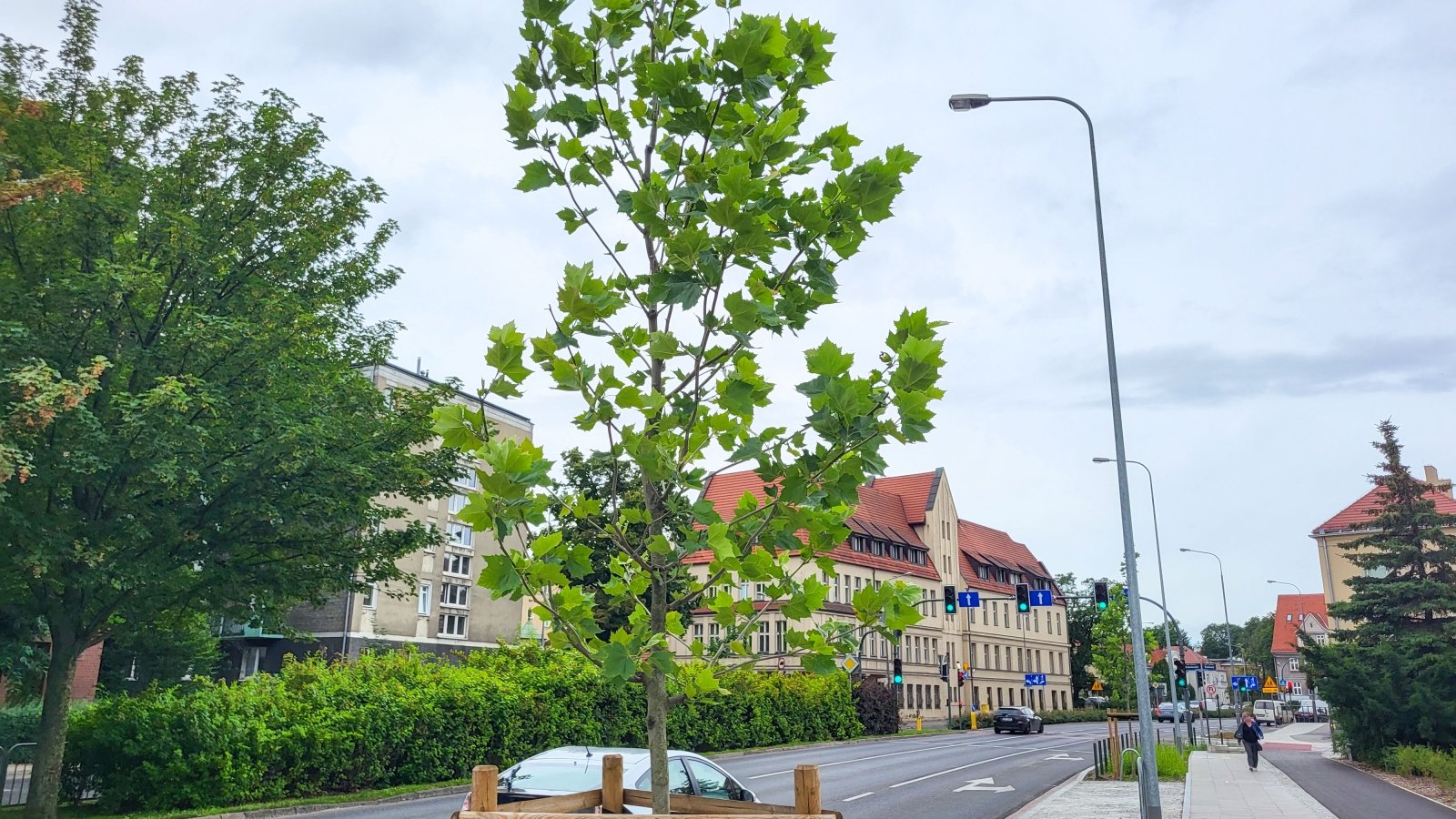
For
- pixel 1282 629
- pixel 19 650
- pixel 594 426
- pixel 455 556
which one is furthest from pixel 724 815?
pixel 1282 629

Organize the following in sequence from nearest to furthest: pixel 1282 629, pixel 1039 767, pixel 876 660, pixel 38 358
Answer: pixel 38 358
pixel 1039 767
pixel 876 660
pixel 1282 629

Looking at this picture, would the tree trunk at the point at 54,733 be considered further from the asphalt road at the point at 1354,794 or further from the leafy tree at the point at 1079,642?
the leafy tree at the point at 1079,642

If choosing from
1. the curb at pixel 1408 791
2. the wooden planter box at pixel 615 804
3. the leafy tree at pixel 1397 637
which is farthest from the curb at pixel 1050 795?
the wooden planter box at pixel 615 804

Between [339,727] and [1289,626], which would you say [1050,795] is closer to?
[339,727]

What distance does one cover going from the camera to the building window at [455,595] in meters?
57.6

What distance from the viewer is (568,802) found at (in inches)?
173

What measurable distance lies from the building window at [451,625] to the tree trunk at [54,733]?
41614mm

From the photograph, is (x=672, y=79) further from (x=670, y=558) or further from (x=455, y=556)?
(x=455, y=556)

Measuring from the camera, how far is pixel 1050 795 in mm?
20797

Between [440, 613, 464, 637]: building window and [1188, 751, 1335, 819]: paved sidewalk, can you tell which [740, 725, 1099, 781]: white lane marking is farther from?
[440, 613, 464, 637]: building window

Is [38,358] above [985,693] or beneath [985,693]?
above

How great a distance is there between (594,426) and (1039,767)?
28700mm

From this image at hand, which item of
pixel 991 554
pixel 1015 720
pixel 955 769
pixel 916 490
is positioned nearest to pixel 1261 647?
pixel 991 554

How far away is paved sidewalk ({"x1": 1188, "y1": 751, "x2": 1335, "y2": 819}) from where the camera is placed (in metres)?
17.6
